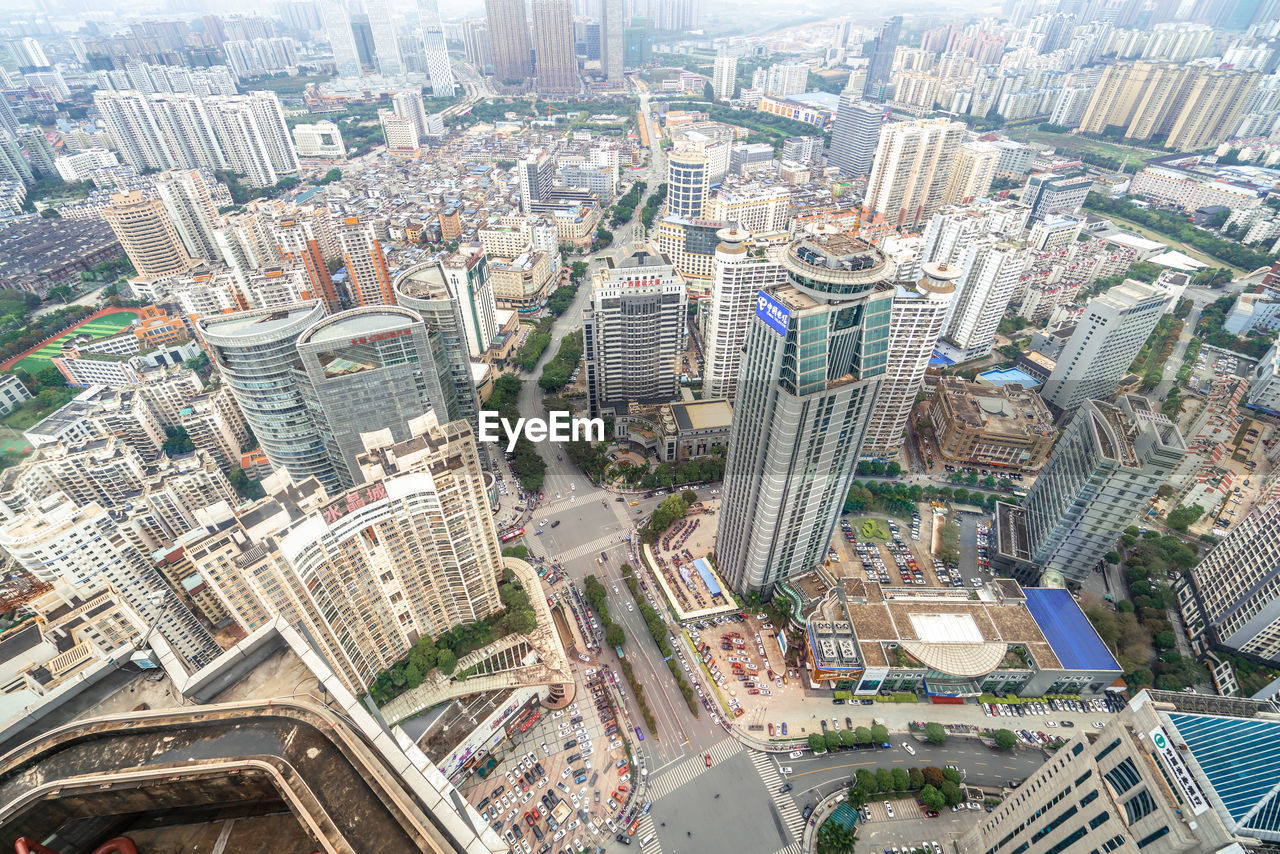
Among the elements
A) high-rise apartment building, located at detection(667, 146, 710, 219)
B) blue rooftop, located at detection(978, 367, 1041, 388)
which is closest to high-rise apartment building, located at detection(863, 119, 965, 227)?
high-rise apartment building, located at detection(667, 146, 710, 219)

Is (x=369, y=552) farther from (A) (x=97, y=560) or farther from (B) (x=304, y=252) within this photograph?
(B) (x=304, y=252)

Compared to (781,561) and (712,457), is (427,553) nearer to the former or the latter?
(781,561)

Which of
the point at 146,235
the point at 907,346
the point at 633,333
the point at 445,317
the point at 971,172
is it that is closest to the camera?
the point at 445,317

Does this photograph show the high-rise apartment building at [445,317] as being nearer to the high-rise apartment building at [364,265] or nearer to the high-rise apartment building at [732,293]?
the high-rise apartment building at [732,293]

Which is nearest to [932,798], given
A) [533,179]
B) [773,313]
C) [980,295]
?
[773,313]

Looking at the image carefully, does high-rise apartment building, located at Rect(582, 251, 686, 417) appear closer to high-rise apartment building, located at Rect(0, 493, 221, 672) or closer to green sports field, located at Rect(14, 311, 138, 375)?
high-rise apartment building, located at Rect(0, 493, 221, 672)

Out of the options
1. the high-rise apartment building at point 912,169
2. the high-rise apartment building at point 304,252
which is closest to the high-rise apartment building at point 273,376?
the high-rise apartment building at point 304,252

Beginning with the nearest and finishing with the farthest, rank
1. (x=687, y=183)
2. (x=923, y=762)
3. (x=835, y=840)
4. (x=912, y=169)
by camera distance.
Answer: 1. (x=835, y=840)
2. (x=923, y=762)
3. (x=687, y=183)
4. (x=912, y=169)
